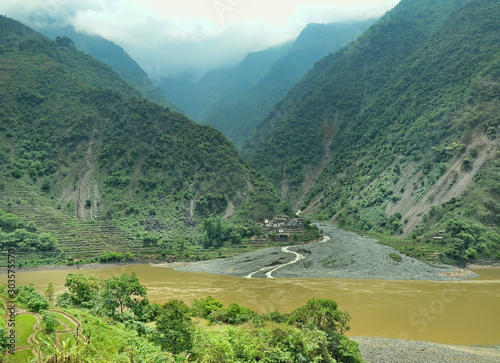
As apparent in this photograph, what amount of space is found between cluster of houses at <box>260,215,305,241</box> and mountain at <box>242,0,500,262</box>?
Answer: 1971 centimetres

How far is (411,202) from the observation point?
81625 mm

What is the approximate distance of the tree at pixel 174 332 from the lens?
1714 cm

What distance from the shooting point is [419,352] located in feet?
80.4

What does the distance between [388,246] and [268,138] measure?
360ft

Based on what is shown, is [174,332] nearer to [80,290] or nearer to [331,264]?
[80,290]

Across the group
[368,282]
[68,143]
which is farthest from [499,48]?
[68,143]

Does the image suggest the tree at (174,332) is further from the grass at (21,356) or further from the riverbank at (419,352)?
the riverbank at (419,352)

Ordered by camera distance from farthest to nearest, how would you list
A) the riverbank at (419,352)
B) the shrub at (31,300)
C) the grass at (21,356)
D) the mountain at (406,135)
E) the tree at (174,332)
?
the mountain at (406,135), the riverbank at (419,352), the shrub at (31,300), the tree at (174,332), the grass at (21,356)

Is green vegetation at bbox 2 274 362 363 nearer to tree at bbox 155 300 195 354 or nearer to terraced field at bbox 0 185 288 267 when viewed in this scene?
tree at bbox 155 300 195 354

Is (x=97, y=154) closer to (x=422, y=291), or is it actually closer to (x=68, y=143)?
(x=68, y=143)

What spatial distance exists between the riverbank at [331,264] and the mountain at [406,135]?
6.48 meters

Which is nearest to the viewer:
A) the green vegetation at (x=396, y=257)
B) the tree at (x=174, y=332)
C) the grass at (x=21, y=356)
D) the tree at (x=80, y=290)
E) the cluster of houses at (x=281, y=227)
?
the grass at (x=21, y=356)

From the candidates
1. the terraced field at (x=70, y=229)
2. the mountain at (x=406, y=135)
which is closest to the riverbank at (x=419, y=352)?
the mountain at (x=406, y=135)

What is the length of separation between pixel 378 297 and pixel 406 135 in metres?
79.6
